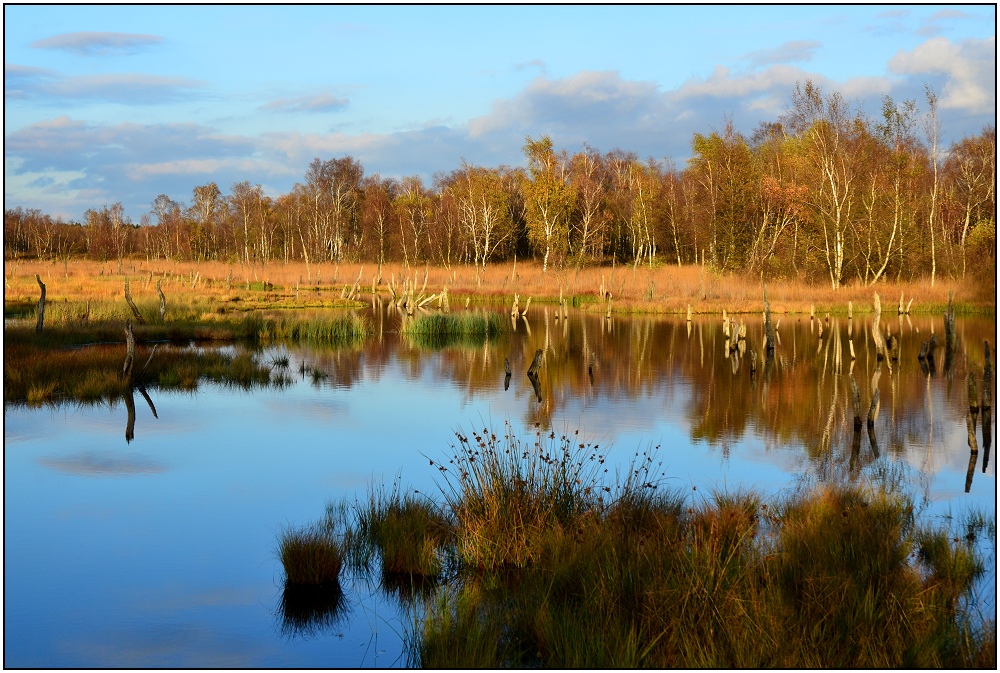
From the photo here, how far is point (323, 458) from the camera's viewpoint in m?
12.5

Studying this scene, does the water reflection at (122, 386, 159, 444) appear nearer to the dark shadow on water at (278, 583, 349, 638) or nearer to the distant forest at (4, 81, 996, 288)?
the dark shadow on water at (278, 583, 349, 638)

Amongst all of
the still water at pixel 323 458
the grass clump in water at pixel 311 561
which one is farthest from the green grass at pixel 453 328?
the grass clump in water at pixel 311 561

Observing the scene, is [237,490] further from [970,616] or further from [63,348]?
[63,348]

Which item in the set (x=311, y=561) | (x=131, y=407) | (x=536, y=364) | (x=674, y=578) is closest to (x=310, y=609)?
(x=311, y=561)

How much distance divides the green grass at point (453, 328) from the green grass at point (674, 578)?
64.6 ft

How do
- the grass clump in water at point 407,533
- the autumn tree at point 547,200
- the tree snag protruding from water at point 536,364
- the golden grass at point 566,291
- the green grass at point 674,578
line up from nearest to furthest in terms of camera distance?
the green grass at point 674,578
the grass clump in water at point 407,533
the tree snag protruding from water at point 536,364
the golden grass at point 566,291
the autumn tree at point 547,200

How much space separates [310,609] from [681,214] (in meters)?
53.5

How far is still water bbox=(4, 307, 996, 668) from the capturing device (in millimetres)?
6594

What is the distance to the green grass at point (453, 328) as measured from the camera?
2830cm

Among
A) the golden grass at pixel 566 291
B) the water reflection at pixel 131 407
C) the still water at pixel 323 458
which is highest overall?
the golden grass at pixel 566 291

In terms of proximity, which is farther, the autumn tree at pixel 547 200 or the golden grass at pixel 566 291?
the autumn tree at pixel 547 200

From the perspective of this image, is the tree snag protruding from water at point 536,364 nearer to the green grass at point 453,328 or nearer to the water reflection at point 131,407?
the water reflection at point 131,407

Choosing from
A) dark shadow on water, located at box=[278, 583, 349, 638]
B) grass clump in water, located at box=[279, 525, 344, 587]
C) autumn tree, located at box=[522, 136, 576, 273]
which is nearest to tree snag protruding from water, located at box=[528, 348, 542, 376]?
grass clump in water, located at box=[279, 525, 344, 587]

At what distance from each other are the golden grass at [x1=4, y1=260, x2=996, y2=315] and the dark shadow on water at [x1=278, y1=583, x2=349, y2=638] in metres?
22.7
